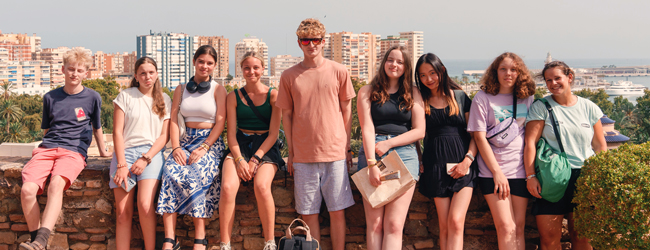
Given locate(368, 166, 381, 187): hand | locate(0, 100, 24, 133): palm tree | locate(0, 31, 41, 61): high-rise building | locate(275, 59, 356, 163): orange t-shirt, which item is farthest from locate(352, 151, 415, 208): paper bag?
locate(0, 31, 41, 61): high-rise building

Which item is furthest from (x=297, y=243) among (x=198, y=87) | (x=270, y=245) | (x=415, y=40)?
(x=415, y=40)

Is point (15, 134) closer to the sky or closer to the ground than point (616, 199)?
closer to the ground

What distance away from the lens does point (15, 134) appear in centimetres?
3616

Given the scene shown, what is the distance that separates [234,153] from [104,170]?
44.7 inches

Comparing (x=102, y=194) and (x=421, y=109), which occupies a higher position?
(x=421, y=109)

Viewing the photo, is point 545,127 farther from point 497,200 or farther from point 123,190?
point 123,190

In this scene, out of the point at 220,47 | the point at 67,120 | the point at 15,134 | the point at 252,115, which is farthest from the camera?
the point at 220,47

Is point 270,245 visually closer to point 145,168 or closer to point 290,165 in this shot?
point 290,165

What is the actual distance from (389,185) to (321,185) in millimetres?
487

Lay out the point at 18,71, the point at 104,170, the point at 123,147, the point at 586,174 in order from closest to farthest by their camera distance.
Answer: the point at 586,174, the point at 123,147, the point at 104,170, the point at 18,71

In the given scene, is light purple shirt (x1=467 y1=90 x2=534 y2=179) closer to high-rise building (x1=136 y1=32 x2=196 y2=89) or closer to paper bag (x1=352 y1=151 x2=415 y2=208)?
paper bag (x1=352 y1=151 x2=415 y2=208)

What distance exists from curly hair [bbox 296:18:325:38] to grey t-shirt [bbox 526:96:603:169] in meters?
1.56

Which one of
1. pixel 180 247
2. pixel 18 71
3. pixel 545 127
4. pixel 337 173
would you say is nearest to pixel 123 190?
pixel 180 247

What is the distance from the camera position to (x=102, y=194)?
152 inches
